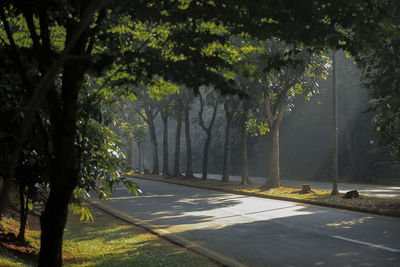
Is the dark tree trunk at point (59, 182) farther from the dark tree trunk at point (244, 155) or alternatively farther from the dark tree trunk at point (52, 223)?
the dark tree trunk at point (244, 155)

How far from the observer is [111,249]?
9.20m

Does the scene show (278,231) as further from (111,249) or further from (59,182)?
(59,182)

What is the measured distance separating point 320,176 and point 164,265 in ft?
113

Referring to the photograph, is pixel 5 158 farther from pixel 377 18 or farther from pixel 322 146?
pixel 322 146

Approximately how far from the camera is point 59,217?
18.0ft

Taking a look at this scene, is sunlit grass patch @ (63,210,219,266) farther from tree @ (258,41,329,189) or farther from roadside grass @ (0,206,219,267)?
tree @ (258,41,329,189)

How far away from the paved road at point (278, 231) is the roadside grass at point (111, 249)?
684 millimetres

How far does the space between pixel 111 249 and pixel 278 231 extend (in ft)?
14.3

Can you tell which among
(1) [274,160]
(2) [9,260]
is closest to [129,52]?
(2) [9,260]

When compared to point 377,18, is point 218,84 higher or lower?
lower

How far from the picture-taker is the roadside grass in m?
7.76

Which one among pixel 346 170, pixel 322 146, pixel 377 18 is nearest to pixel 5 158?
pixel 377 18

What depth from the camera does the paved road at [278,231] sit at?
331 inches

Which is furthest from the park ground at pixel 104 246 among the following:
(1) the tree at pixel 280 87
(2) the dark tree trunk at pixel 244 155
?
(2) the dark tree trunk at pixel 244 155
